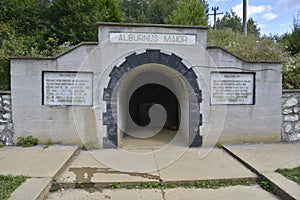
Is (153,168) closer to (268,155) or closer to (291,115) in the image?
(268,155)

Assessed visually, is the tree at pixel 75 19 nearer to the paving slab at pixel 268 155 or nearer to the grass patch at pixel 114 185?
the paving slab at pixel 268 155

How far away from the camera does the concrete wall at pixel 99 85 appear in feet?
18.1

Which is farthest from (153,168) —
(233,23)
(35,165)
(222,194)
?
(233,23)

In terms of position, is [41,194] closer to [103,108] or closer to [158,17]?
[103,108]

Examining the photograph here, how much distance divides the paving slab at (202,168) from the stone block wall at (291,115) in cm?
211

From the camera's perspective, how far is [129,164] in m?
4.53

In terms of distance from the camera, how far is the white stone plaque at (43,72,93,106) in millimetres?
5559

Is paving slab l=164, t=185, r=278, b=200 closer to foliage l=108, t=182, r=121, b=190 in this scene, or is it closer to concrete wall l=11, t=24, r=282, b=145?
foliage l=108, t=182, r=121, b=190

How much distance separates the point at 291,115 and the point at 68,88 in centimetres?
584

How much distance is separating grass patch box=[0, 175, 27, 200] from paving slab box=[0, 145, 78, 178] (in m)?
0.19

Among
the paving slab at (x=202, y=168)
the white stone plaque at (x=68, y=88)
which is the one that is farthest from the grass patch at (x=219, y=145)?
the white stone plaque at (x=68, y=88)

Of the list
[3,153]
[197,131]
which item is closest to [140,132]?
[197,131]

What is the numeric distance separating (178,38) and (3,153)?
4765mm

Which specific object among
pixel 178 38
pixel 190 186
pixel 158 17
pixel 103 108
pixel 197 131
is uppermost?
pixel 158 17
